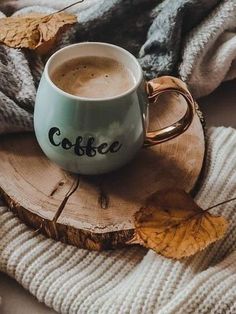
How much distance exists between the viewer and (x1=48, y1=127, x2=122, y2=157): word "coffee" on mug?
0.58 metres

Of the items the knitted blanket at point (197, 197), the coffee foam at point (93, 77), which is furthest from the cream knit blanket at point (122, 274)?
the coffee foam at point (93, 77)

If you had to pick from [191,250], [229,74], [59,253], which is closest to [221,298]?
[191,250]

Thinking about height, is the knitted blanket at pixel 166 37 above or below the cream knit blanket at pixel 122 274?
above

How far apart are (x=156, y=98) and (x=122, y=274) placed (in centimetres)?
17

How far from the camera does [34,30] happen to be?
71 cm

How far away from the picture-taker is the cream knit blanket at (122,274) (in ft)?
1.77

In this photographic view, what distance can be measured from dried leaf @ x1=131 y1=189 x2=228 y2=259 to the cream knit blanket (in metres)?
0.01

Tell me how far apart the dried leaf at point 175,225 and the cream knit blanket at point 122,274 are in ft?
0.04

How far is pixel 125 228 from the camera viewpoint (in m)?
0.58

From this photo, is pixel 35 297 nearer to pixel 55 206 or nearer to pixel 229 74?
pixel 55 206

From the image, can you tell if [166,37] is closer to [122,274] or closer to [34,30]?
[34,30]

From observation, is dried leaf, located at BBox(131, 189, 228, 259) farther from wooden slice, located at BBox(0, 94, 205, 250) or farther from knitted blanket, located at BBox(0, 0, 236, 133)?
knitted blanket, located at BBox(0, 0, 236, 133)

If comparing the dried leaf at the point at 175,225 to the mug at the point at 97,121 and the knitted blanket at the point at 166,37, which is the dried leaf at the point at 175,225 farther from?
the knitted blanket at the point at 166,37

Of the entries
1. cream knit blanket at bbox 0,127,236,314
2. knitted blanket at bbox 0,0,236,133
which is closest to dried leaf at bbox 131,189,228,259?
cream knit blanket at bbox 0,127,236,314
